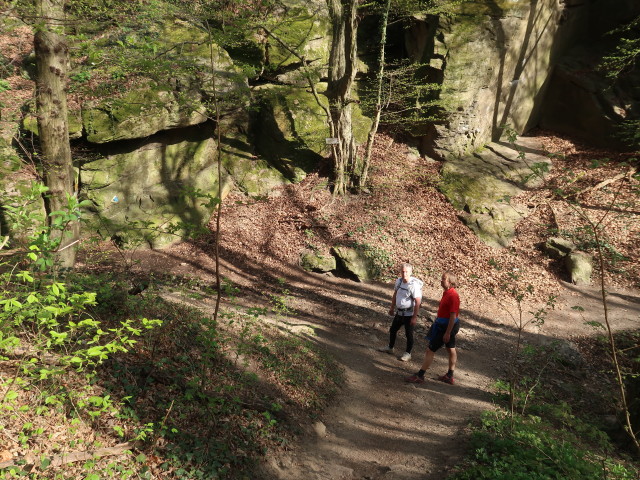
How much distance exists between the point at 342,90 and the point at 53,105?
9223 mm

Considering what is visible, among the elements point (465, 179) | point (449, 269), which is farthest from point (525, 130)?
point (449, 269)

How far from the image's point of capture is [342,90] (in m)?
13.6

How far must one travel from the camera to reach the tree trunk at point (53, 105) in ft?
20.2

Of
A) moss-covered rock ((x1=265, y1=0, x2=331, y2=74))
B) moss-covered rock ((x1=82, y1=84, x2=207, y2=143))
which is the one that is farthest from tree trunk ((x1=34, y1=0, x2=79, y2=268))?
moss-covered rock ((x1=265, y1=0, x2=331, y2=74))

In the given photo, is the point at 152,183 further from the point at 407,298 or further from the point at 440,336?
the point at 440,336

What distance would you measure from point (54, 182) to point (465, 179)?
12.5 metres

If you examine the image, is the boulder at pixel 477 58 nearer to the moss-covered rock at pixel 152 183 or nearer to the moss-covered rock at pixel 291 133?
the moss-covered rock at pixel 291 133

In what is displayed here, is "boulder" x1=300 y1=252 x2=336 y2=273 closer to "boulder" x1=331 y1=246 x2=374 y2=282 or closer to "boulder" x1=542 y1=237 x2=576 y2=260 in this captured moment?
"boulder" x1=331 y1=246 x2=374 y2=282

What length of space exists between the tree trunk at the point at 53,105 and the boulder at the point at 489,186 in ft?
37.0

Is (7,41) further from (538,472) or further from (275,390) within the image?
(538,472)

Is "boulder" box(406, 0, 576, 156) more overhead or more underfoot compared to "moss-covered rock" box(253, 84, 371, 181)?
more overhead

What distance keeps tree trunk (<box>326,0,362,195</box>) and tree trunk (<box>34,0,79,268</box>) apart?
8850 mm

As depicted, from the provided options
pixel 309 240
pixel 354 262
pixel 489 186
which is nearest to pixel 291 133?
pixel 309 240

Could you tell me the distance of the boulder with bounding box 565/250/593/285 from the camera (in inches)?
451
